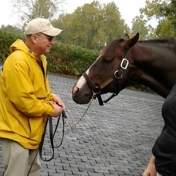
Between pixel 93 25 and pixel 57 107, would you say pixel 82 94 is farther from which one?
pixel 93 25

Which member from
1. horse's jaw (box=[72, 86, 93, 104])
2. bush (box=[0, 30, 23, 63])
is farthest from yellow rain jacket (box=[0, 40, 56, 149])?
bush (box=[0, 30, 23, 63])

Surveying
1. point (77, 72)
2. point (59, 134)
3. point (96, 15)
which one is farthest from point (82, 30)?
point (59, 134)

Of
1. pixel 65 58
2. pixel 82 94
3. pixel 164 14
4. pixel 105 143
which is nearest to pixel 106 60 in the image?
pixel 82 94

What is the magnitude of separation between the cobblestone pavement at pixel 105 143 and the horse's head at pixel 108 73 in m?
2.11

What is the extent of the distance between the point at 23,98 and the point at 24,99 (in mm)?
13

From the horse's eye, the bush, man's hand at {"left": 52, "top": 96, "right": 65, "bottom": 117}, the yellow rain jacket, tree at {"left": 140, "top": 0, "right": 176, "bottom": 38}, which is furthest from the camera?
tree at {"left": 140, "top": 0, "right": 176, "bottom": 38}

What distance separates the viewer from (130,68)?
3553mm

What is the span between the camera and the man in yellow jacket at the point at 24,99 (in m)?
3.01

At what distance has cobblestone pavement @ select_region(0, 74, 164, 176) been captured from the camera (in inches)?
225

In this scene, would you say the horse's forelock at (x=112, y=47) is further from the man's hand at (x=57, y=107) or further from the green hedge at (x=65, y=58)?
the green hedge at (x=65, y=58)

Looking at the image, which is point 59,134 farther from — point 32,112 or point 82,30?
point 82,30

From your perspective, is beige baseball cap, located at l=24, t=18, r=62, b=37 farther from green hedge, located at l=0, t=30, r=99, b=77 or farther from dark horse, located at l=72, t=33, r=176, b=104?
green hedge, located at l=0, t=30, r=99, b=77

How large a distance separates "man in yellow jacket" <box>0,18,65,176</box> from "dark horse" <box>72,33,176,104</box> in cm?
54

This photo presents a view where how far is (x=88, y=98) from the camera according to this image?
3.67 m
